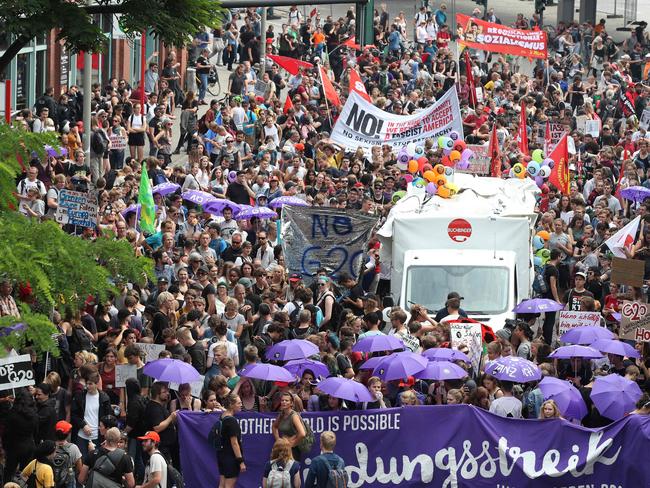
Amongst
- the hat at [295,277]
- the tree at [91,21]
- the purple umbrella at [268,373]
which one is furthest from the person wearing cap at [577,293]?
the tree at [91,21]

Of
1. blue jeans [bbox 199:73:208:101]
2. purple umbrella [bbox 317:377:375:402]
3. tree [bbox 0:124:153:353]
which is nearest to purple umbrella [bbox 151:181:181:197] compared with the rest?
tree [bbox 0:124:153:353]

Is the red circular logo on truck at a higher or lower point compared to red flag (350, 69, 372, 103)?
lower

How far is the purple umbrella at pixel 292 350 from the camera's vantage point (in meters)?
18.7

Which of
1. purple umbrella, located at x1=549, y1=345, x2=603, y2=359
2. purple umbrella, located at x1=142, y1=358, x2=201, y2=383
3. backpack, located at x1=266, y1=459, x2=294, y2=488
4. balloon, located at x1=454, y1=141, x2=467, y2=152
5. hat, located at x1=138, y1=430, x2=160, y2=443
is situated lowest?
backpack, located at x1=266, y1=459, x2=294, y2=488

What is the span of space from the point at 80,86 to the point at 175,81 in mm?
2370

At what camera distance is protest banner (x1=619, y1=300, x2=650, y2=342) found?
20.0 metres

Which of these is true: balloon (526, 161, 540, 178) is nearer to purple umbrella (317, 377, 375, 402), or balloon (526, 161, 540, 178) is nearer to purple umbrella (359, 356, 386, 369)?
purple umbrella (359, 356, 386, 369)

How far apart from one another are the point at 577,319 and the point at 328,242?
462 cm

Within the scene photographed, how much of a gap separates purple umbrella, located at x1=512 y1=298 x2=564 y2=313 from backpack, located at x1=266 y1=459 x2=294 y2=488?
6.21m

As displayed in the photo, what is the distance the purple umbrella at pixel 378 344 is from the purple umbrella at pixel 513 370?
1.27 meters

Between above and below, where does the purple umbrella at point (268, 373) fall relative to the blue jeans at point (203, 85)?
below

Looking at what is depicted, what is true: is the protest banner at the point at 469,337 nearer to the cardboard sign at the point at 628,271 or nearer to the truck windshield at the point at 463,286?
the truck windshield at the point at 463,286

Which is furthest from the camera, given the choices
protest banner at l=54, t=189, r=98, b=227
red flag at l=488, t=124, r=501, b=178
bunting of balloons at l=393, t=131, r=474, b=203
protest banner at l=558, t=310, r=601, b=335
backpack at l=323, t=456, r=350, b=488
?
red flag at l=488, t=124, r=501, b=178

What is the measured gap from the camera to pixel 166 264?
2297cm
